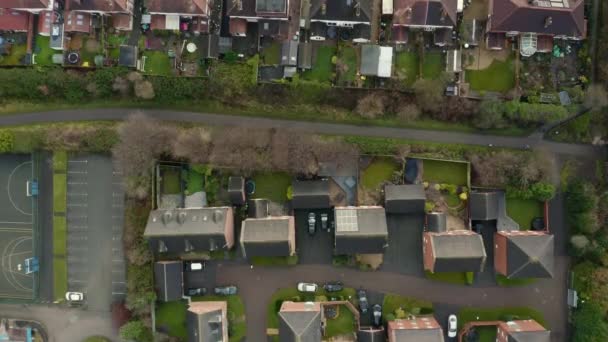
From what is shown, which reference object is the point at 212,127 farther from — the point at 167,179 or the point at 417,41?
the point at 417,41

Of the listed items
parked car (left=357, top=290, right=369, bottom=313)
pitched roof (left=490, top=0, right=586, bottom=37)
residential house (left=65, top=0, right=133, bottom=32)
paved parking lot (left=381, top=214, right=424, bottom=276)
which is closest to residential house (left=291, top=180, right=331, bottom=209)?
paved parking lot (left=381, top=214, right=424, bottom=276)

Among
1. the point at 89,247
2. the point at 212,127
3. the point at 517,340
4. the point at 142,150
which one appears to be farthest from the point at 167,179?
the point at 517,340

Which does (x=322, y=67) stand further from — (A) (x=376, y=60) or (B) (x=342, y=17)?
(A) (x=376, y=60)

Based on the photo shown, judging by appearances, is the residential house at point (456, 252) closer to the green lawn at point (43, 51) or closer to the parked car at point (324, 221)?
the parked car at point (324, 221)

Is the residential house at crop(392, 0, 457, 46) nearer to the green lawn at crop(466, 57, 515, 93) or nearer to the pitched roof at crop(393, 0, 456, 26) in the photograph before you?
the pitched roof at crop(393, 0, 456, 26)

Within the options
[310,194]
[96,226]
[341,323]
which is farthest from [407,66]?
[96,226]

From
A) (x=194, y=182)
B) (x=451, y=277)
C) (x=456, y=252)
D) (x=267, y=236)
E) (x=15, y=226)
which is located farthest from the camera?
(x=15, y=226)

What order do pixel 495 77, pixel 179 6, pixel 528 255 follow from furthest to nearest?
pixel 495 77
pixel 179 6
pixel 528 255

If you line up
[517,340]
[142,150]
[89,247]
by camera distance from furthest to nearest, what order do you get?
[89,247]
[142,150]
[517,340]
